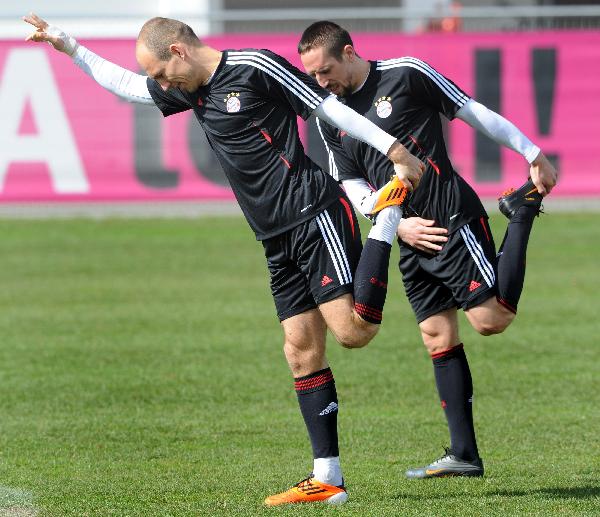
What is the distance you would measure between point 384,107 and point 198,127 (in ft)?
41.0

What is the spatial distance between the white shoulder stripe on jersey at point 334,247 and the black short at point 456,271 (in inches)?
36.0

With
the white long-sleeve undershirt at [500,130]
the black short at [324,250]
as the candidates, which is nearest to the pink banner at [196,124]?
the white long-sleeve undershirt at [500,130]

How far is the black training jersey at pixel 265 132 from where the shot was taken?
20.0ft

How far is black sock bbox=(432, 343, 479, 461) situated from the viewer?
707 centimetres

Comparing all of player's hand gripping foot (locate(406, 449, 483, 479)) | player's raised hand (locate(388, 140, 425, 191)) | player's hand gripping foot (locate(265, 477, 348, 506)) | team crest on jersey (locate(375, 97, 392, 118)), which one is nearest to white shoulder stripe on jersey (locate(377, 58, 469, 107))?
team crest on jersey (locate(375, 97, 392, 118))

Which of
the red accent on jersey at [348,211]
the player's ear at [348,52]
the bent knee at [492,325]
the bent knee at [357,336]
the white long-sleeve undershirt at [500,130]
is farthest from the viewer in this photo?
the bent knee at [492,325]

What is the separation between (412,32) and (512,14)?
5.31ft

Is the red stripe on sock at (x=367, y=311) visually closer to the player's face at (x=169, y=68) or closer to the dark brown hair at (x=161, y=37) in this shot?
Answer: the player's face at (x=169, y=68)

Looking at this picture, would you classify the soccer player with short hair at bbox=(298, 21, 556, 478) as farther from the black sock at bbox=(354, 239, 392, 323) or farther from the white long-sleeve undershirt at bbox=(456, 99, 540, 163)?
the black sock at bbox=(354, 239, 392, 323)

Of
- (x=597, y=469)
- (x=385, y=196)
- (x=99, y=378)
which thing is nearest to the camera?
(x=385, y=196)

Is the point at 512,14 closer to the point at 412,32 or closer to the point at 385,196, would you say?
the point at 412,32

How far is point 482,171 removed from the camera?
19.1 meters

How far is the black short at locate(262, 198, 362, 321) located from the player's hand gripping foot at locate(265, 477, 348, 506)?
864mm

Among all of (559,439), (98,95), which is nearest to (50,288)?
(98,95)
